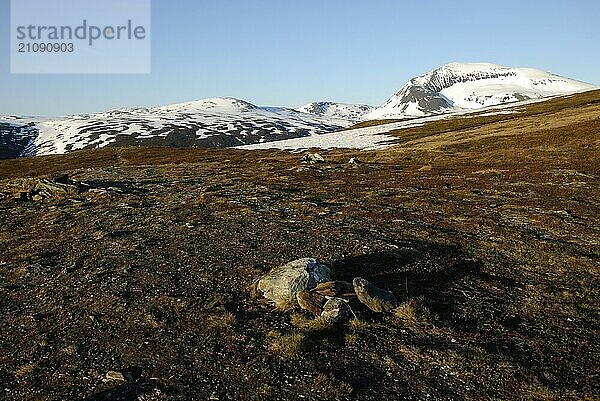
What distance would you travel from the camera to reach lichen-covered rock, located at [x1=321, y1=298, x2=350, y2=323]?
14.6 m

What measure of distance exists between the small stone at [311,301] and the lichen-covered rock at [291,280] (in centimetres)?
41

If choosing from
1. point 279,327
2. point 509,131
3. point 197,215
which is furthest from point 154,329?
point 509,131

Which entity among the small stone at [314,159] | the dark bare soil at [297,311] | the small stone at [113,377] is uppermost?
the small stone at [314,159]

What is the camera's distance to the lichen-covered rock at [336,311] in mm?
→ 14625

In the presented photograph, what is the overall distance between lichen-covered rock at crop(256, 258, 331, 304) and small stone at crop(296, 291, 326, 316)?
16.3 inches

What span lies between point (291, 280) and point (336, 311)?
7.87 feet

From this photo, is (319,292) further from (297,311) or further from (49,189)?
(49,189)

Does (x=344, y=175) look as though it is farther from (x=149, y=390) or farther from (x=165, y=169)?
(x=149, y=390)

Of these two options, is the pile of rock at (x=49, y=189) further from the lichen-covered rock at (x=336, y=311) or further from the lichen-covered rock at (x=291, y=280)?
the lichen-covered rock at (x=336, y=311)

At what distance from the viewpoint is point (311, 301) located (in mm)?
15406

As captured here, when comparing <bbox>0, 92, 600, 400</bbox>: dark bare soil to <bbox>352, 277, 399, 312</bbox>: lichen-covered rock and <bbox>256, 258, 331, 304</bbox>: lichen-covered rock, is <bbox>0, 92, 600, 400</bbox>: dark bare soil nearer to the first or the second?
<bbox>352, 277, 399, 312</bbox>: lichen-covered rock

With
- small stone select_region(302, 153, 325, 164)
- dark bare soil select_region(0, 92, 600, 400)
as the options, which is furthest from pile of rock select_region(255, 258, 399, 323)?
small stone select_region(302, 153, 325, 164)

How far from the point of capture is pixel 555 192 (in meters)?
34.9

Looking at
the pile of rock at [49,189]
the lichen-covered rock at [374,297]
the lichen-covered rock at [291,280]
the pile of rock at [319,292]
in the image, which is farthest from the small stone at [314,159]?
the lichen-covered rock at [374,297]
